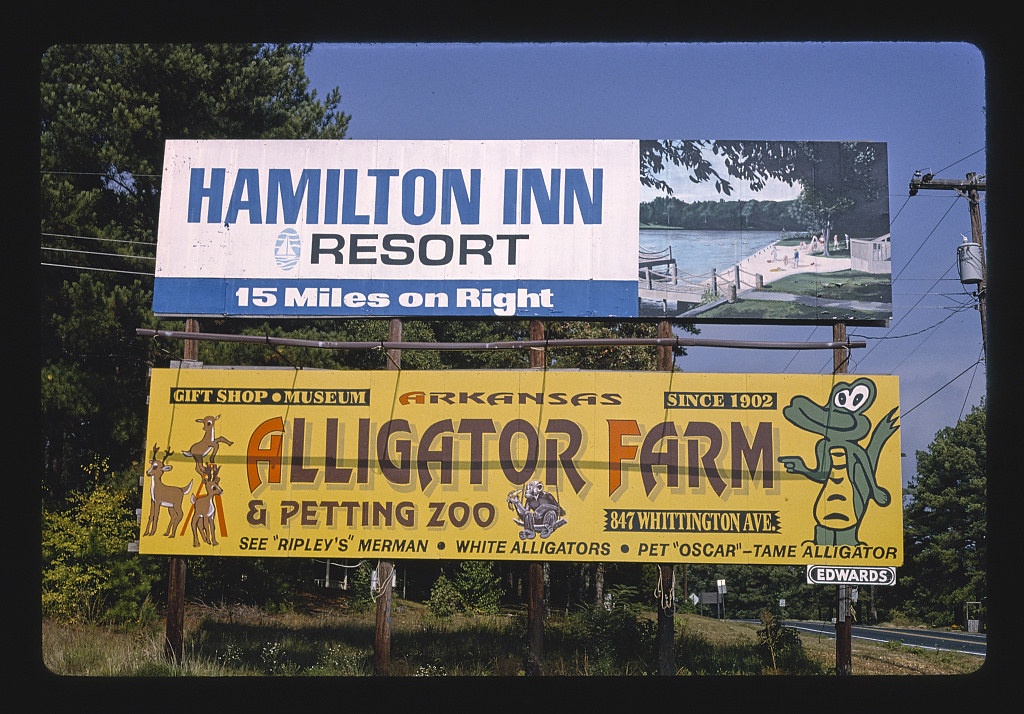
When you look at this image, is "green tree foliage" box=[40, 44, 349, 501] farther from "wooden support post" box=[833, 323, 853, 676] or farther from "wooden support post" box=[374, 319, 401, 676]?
"wooden support post" box=[833, 323, 853, 676]

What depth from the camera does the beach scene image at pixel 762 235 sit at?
1377 cm

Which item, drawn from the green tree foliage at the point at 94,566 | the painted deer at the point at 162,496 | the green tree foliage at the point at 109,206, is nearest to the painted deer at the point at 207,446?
the painted deer at the point at 162,496

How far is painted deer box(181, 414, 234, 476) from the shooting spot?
1359cm

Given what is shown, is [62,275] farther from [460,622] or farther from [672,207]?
[672,207]

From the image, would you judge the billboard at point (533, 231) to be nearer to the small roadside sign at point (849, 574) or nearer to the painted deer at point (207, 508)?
the painted deer at point (207, 508)

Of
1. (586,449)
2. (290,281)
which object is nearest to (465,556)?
(586,449)

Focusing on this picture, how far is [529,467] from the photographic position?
13.3 meters

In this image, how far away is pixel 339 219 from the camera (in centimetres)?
1405

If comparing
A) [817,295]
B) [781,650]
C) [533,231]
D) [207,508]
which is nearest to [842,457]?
[817,295]

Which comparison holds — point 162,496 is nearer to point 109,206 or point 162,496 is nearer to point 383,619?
point 383,619

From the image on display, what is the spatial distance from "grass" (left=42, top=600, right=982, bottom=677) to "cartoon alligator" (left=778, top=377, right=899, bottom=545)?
8.49 ft

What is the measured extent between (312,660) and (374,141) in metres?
8.10

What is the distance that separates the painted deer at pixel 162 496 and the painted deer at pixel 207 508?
206 millimetres

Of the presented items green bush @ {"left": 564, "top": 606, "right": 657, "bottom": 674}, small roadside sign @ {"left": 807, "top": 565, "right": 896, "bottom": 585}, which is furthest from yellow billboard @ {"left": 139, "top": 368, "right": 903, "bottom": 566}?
green bush @ {"left": 564, "top": 606, "right": 657, "bottom": 674}
